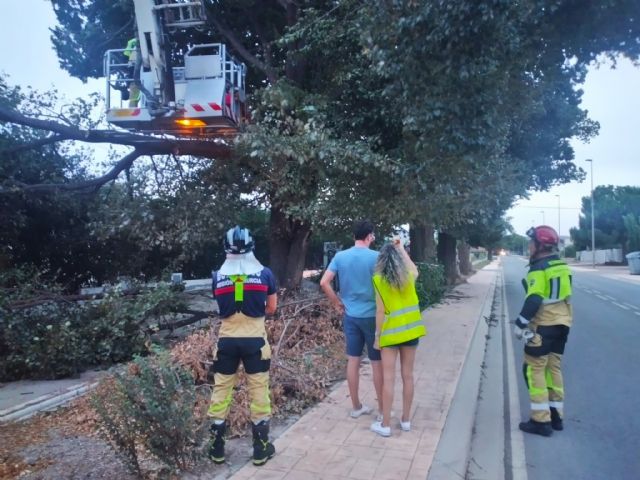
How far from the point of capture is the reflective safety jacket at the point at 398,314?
15.1 feet

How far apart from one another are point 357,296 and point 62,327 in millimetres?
4687

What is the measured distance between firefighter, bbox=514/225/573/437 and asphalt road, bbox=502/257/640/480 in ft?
1.33

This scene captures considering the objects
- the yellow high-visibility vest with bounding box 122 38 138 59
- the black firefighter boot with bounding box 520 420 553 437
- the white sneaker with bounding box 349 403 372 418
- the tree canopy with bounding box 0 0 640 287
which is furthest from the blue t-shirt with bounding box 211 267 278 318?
the yellow high-visibility vest with bounding box 122 38 138 59

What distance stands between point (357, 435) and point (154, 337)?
5113 mm

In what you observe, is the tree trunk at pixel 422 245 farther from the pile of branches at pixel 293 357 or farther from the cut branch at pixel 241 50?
the pile of branches at pixel 293 357

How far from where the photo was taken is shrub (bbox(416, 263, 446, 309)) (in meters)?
14.2

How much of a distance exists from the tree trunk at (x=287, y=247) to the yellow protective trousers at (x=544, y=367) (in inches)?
245

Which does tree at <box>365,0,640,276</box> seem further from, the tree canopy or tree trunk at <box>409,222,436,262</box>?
tree trunk at <box>409,222,436,262</box>

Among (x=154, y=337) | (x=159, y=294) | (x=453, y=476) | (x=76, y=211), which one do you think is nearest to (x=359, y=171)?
(x=159, y=294)

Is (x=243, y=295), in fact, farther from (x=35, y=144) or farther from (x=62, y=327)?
(x=35, y=144)

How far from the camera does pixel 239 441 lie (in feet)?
15.1

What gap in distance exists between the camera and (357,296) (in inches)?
196

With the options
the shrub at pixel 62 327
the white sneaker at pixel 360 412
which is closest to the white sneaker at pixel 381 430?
the white sneaker at pixel 360 412

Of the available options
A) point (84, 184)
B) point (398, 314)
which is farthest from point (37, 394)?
point (84, 184)
